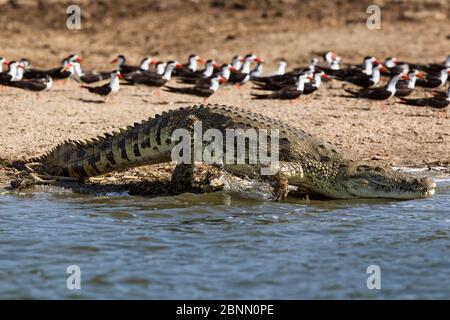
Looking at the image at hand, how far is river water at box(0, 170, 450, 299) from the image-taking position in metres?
7.79

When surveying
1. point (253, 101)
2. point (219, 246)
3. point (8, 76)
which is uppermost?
point (8, 76)

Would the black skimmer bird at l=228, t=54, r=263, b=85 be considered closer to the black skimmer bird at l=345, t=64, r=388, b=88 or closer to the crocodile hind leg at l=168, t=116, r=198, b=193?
the black skimmer bird at l=345, t=64, r=388, b=88

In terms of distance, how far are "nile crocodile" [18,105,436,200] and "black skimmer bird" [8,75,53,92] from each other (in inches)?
258

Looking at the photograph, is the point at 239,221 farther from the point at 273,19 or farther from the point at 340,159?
the point at 273,19

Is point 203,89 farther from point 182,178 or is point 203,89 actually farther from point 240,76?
point 182,178

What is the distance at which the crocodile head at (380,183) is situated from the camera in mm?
10445

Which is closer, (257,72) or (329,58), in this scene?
(257,72)

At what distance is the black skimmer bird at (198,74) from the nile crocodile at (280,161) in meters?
8.80

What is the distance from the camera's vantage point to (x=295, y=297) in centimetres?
758

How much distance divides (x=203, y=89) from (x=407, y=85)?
4.38m

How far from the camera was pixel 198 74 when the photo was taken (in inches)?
795

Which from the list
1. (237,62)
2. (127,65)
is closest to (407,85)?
(237,62)

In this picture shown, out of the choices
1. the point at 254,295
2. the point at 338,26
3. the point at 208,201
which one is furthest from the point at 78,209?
the point at 338,26
